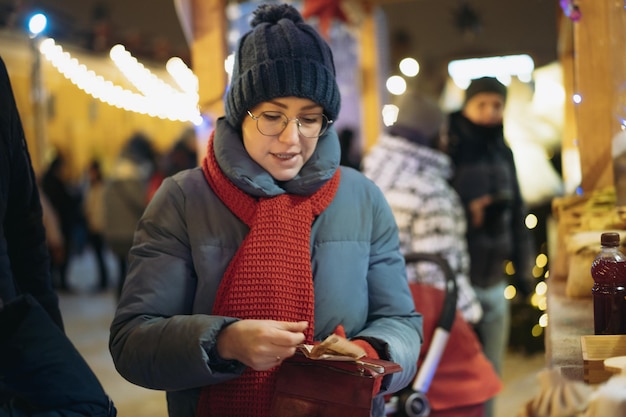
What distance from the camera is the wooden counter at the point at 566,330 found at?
1913mm

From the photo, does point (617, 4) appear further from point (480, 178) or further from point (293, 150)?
point (480, 178)

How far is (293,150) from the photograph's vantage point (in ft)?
7.24

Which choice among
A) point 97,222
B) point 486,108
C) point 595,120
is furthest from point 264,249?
point 97,222

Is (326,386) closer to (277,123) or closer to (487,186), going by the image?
(277,123)

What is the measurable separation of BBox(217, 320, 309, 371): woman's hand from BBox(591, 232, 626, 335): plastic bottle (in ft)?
2.37

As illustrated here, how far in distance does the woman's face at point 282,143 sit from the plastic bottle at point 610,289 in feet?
2.63

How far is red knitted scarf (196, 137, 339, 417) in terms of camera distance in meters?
2.08

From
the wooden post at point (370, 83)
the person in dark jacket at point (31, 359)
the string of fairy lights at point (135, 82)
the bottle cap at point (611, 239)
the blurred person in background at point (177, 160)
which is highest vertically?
the string of fairy lights at point (135, 82)

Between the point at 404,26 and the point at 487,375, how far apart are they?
12.8 metres

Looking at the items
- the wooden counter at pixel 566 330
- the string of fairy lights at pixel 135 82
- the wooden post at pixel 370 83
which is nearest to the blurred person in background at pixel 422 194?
the wooden counter at pixel 566 330

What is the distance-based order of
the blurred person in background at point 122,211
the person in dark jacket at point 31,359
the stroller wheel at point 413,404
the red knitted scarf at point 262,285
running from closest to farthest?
the person in dark jacket at point 31,359, the red knitted scarf at point 262,285, the stroller wheel at point 413,404, the blurred person in background at point 122,211

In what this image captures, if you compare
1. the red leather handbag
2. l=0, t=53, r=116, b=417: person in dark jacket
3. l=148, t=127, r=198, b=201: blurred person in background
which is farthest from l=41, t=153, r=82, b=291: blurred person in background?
the red leather handbag

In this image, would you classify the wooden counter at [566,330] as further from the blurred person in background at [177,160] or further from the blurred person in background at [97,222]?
the blurred person in background at [97,222]

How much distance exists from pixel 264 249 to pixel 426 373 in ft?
4.19
